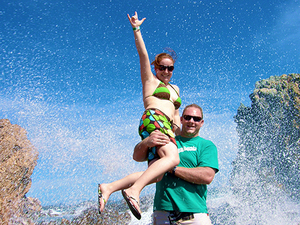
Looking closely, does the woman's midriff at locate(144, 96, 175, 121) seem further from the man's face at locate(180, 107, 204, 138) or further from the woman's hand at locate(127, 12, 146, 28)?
the woman's hand at locate(127, 12, 146, 28)

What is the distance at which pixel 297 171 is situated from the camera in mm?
46219

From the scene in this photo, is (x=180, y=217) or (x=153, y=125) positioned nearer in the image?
(x=180, y=217)

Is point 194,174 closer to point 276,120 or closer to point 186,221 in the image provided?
point 186,221

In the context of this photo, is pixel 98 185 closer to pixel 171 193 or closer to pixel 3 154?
pixel 171 193

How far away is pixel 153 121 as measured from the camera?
8.29 feet

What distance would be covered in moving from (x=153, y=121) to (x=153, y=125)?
54 millimetres

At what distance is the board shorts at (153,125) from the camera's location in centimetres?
→ 250

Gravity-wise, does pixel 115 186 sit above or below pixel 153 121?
below

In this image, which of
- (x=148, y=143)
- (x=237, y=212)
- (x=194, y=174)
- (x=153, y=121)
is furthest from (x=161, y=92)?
(x=237, y=212)

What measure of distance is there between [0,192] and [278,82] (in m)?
61.9

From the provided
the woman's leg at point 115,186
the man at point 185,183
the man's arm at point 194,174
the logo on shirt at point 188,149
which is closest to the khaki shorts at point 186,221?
the man at point 185,183

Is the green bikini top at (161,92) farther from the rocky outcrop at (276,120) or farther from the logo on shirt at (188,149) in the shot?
the rocky outcrop at (276,120)

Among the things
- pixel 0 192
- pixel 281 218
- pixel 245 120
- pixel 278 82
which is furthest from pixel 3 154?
pixel 278 82

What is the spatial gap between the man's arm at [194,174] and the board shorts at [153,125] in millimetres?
316
